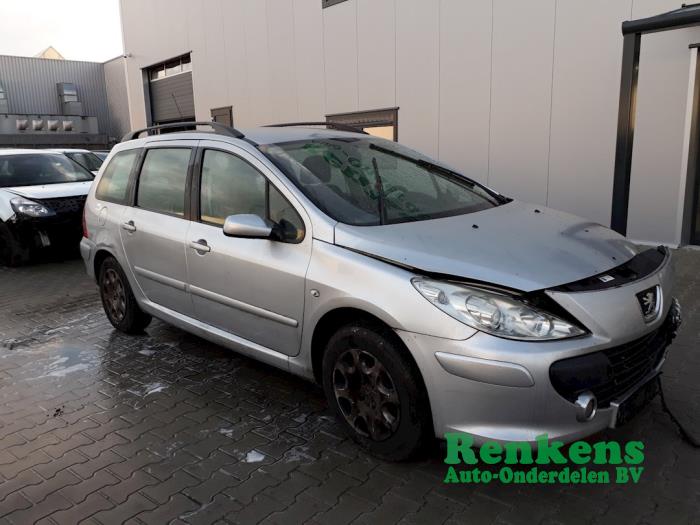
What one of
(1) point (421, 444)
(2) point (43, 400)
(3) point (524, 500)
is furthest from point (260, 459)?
(2) point (43, 400)

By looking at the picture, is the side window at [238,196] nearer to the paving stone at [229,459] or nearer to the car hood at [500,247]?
the car hood at [500,247]

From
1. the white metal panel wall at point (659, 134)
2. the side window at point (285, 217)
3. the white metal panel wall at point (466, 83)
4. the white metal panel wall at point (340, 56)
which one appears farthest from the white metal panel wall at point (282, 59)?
the side window at point (285, 217)

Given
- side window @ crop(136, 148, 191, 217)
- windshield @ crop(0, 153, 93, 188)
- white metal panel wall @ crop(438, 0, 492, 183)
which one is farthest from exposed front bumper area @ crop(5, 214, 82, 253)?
white metal panel wall @ crop(438, 0, 492, 183)

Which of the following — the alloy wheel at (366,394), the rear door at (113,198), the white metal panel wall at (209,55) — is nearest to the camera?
the alloy wheel at (366,394)

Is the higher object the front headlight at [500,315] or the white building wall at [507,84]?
the white building wall at [507,84]

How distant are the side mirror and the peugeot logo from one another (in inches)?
74.4

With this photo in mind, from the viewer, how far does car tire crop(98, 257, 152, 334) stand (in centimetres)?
477

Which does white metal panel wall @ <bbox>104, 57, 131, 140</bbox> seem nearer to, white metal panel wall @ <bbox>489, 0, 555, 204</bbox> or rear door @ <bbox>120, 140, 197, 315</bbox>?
white metal panel wall @ <bbox>489, 0, 555, 204</bbox>

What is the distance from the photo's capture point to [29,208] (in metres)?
8.00

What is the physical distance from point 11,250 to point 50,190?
3.37 ft

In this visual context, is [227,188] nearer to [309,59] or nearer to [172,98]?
[309,59]

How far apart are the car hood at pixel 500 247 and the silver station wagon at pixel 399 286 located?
1cm

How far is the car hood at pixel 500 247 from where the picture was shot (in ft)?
8.29

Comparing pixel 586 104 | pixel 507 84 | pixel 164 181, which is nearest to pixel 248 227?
pixel 164 181
